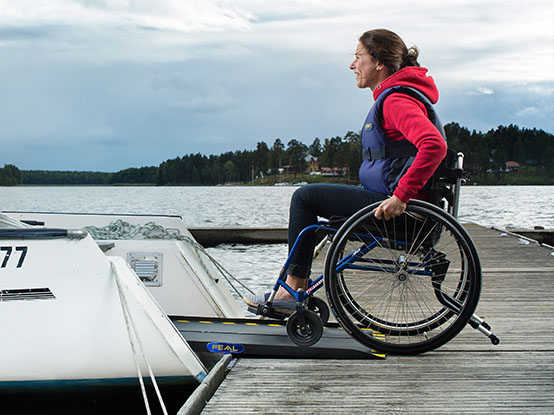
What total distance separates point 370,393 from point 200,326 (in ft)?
3.63

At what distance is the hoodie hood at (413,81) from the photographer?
8.56 feet

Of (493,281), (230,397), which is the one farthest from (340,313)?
(493,281)

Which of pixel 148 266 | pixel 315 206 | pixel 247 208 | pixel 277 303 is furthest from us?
pixel 247 208

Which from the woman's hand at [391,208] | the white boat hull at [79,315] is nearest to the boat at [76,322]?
the white boat hull at [79,315]

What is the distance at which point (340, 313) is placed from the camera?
2.63 meters

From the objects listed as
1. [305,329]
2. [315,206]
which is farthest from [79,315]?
[315,206]

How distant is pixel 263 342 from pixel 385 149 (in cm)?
111

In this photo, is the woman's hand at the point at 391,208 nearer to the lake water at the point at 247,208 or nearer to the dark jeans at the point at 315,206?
the dark jeans at the point at 315,206

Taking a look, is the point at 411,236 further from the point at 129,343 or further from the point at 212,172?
the point at 212,172

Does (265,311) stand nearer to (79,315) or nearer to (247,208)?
(79,315)

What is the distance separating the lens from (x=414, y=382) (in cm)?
253

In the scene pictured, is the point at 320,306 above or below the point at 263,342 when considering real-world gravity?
above

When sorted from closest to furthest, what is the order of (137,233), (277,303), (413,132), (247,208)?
→ 1. (413,132)
2. (277,303)
3. (137,233)
4. (247,208)

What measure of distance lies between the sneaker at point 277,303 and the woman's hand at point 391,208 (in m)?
0.65
